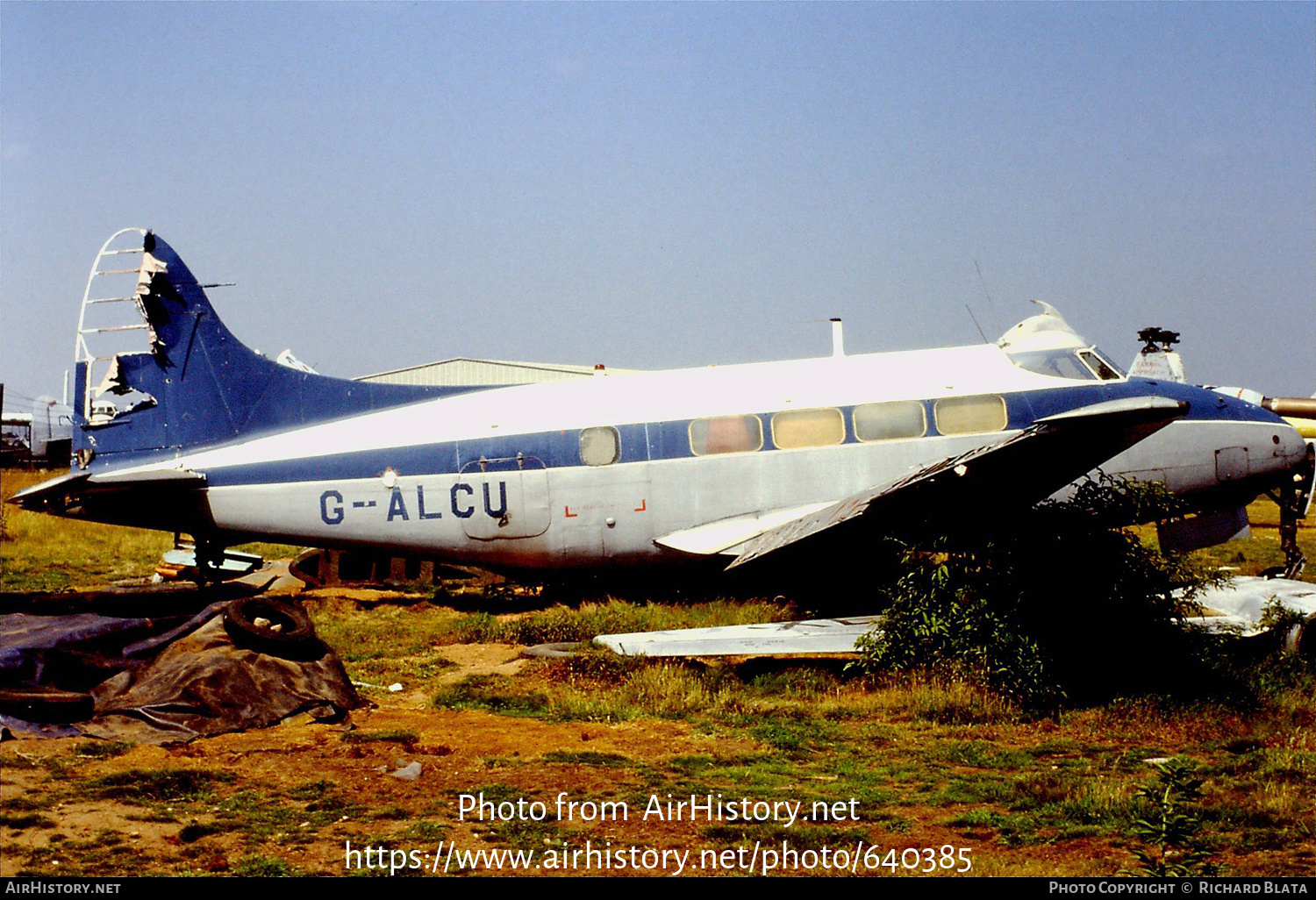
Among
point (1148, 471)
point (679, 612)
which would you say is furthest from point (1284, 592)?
point (679, 612)

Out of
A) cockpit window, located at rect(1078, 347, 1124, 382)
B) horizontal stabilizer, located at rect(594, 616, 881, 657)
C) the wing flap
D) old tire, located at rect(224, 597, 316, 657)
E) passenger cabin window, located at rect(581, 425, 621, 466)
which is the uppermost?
cockpit window, located at rect(1078, 347, 1124, 382)

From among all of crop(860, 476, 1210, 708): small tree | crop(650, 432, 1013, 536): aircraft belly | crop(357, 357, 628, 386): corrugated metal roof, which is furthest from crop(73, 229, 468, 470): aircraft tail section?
crop(357, 357, 628, 386): corrugated metal roof

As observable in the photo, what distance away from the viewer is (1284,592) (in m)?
13.1

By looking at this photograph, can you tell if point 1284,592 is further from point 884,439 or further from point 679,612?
point 679,612

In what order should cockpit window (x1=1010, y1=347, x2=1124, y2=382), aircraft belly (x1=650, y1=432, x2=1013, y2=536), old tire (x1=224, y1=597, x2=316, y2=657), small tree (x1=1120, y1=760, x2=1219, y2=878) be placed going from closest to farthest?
small tree (x1=1120, y1=760, x2=1219, y2=878) < old tire (x1=224, y1=597, x2=316, y2=657) < aircraft belly (x1=650, y1=432, x2=1013, y2=536) < cockpit window (x1=1010, y1=347, x2=1124, y2=382)

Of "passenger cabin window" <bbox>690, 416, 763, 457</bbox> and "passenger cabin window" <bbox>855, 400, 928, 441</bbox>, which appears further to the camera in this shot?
Answer: "passenger cabin window" <bbox>690, 416, 763, 457</bbox>

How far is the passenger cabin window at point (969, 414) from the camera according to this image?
14.7 m

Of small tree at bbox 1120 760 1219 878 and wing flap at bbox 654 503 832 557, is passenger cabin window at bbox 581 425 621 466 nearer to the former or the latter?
wing flap at bbox 654 503 832 557

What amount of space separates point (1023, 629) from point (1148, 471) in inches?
224

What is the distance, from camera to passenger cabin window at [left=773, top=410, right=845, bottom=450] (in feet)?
48.7

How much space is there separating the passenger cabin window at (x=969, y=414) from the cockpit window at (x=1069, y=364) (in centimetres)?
89

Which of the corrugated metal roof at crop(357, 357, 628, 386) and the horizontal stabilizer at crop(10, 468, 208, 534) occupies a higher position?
the corrugated metal roof at crop(357, 357, 628, 386)

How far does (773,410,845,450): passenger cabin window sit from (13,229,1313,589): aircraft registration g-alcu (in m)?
0.03

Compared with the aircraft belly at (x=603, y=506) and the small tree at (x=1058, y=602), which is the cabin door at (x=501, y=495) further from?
the small tree at (x=1058, y=602)
